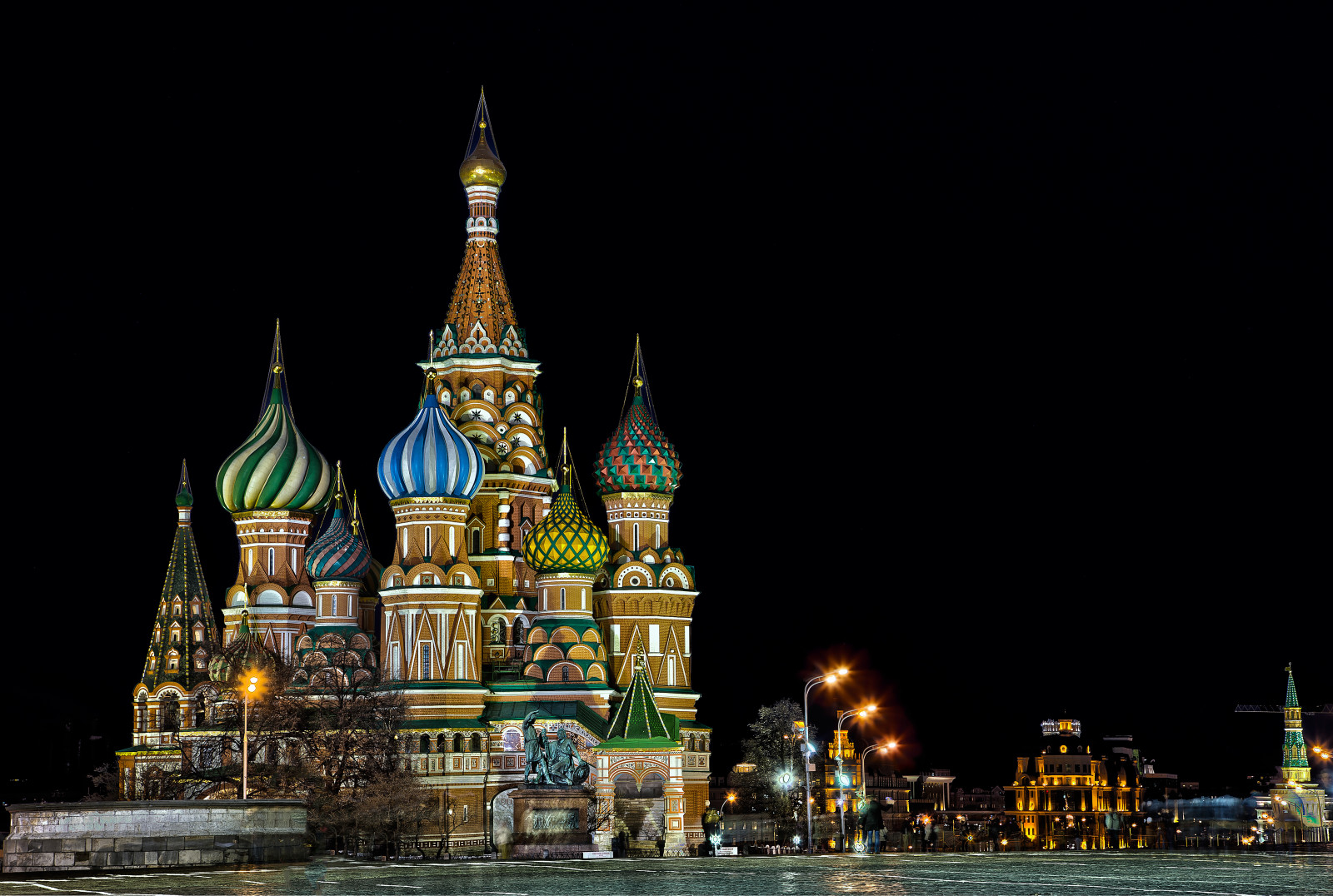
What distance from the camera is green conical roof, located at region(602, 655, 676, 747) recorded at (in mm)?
51188

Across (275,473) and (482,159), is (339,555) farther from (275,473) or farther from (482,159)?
→ (482,159)

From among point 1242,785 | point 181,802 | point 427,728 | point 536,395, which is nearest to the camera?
point 181,802

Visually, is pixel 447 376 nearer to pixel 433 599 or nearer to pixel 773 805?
pixel 433 599

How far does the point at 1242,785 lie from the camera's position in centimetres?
11194

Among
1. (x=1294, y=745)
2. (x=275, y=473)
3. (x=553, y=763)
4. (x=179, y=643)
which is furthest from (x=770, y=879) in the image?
(x=1294, y=745)

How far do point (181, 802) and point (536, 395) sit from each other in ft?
111

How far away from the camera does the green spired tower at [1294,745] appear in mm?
102812

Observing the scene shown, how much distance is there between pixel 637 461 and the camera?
59094mm

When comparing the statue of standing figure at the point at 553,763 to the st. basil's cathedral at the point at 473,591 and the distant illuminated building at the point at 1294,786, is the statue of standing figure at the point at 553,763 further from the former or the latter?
the distant illuminated building at the point at 1294,786

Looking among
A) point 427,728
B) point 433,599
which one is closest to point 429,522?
point 433,599

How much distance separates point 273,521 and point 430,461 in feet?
24.1

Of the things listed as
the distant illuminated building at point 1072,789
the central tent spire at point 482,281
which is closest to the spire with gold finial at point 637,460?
the central tent spire at point 482,281

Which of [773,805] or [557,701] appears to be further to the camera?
[773,805]

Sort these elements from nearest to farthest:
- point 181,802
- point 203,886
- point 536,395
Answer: point 203,886
point 181,802
point 536,395
